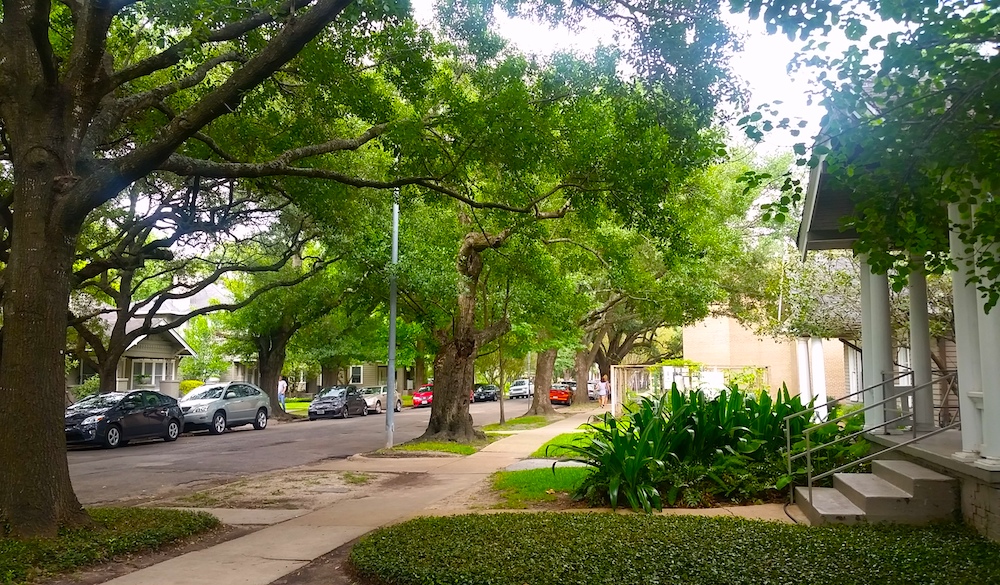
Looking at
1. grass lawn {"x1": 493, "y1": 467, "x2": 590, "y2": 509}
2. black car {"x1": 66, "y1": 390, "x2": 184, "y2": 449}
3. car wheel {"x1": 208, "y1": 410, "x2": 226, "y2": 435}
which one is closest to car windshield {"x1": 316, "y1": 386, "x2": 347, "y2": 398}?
car wheel {"x1": 208, "y1": 410, "x2": 226, "y2": 435}

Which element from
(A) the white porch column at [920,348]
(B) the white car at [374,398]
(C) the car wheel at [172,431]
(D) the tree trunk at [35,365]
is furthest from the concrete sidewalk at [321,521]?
(B) the white car at [374,398]

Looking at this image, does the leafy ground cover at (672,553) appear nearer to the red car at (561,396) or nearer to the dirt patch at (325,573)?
the dirt patch at (325,573)

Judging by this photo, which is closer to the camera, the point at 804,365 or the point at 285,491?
the point at 285,491

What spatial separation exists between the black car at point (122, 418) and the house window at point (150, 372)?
15.8 m

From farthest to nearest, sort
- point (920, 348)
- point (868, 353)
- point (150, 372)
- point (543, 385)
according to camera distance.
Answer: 1. point (150, 372)
2. point (543, 385)
3. point (868, 353)
4. point (920, 348)

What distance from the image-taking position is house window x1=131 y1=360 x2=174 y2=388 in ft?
123

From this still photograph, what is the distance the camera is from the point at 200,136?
39.5 feet

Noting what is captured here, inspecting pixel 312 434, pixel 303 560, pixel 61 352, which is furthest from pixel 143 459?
pixel 303 560

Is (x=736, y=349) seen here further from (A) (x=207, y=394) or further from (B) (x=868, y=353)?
(B) (x=868, y=353)

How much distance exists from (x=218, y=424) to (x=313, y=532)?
18.6 meters

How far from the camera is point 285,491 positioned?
12.2m

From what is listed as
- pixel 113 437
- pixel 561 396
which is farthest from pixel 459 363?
pixel 561 396

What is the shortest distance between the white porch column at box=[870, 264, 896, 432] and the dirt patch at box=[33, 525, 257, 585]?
8.40m

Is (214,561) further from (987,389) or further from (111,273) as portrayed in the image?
(111,273)
